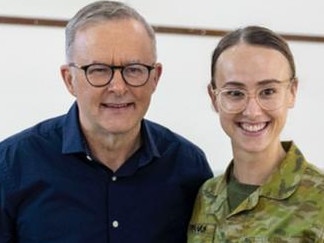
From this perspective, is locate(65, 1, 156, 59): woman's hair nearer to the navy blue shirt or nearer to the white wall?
the navy blue shirt

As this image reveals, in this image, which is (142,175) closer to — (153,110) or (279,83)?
(279,83)

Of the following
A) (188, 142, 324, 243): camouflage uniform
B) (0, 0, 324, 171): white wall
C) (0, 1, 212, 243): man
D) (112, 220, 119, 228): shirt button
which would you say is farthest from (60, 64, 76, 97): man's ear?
(0, 0, 324, 171): white wall

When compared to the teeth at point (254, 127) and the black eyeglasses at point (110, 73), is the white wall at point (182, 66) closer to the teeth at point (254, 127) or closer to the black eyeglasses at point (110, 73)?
the black eyeglasses at point (110, 73)

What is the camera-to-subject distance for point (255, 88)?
111 centimetres

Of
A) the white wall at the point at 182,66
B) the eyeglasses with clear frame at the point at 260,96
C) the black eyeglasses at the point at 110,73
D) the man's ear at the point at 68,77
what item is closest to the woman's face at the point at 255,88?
the eyeglasses with clear frame at the point at 260,96

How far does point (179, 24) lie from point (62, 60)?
494 millimetres

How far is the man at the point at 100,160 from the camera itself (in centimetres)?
116

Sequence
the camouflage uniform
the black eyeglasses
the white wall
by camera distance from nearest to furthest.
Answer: the camouflage uniform < the black eyeglasses < the white wall

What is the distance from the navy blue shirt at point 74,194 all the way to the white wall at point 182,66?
728 mm

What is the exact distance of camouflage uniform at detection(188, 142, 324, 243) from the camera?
1.04 meters

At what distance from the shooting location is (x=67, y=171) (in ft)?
4.10

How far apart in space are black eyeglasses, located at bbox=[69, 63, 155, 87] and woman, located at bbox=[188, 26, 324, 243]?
0.55 feet

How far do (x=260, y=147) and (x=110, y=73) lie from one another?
14.1 inches

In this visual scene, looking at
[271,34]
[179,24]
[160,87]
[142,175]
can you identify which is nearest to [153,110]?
[160,87]
